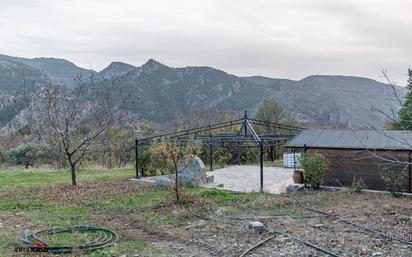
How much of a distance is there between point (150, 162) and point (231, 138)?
352cm

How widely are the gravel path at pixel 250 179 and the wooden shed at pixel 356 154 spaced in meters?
1.69

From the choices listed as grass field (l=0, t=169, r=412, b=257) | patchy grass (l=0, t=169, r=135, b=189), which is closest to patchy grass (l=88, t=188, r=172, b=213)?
grass field (l=0, t=169, r=412, b=257)

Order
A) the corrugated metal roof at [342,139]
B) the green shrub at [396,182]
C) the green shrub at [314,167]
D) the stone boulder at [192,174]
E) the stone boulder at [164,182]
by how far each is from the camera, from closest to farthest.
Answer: the green shrub at [396,182], the corrugated metal roof at [342,139], the green shrub at [314,167], the stone boulder at [164,182], the stone boulder at [192,174]

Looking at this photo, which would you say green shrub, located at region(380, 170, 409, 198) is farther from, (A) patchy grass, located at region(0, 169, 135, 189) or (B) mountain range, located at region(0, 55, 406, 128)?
(B) mountain range, located at region(0, 55, 406, 128)

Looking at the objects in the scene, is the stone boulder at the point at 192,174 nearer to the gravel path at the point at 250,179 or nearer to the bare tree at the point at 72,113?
the gravel path at the point at 250,179

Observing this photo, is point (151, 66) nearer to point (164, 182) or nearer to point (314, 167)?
point (164, 182)

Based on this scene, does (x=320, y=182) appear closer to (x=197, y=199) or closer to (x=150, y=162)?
(x=197, y=199)

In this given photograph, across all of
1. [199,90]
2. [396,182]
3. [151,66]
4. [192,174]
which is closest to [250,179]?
[192,174]

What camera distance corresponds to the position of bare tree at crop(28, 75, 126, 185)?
1451 centimetres

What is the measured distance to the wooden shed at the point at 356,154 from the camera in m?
12.6

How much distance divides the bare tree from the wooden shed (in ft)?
22.9

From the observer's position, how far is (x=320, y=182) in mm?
13734

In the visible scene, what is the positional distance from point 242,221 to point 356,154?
5.84 m

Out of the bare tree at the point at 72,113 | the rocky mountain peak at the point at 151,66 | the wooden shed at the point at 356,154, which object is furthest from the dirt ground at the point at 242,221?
the rocky mountain peak at the point at 151,66
